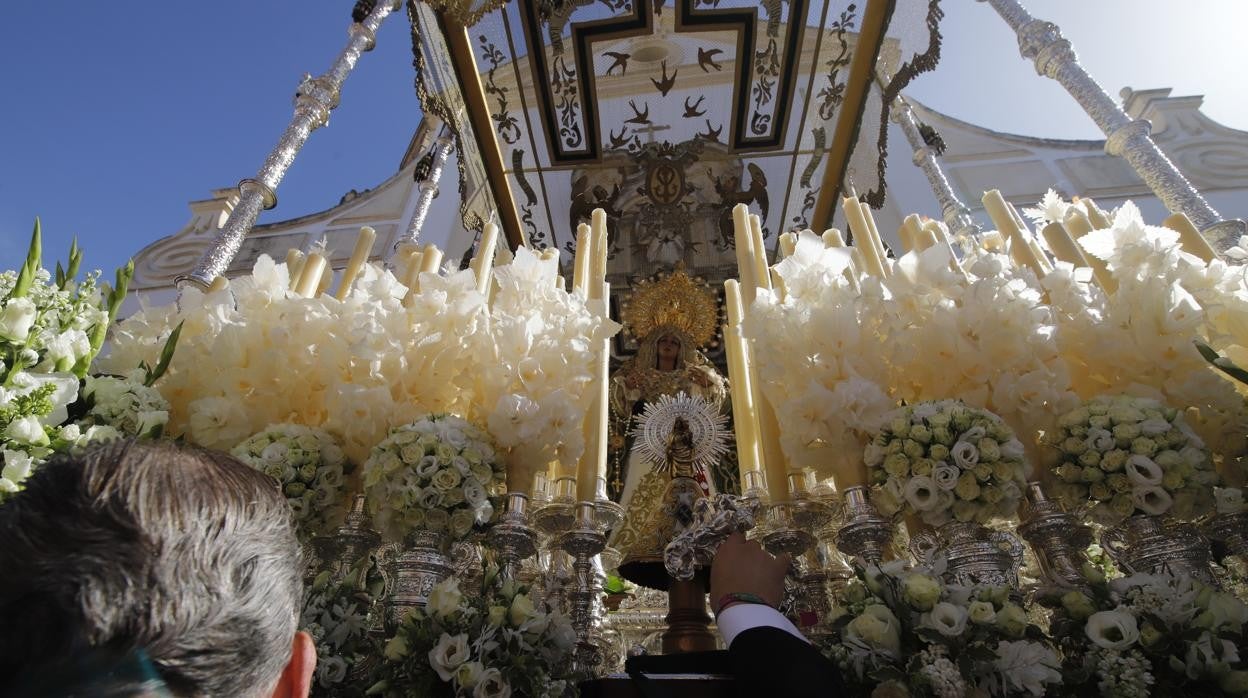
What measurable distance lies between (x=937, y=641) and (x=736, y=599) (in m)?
0.36

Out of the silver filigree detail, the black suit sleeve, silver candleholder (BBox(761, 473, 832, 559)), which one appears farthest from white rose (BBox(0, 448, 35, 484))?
silver candleholder (BBox(761, 473, 832, 559))

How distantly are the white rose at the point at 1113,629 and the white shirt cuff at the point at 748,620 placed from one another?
1.58 feet

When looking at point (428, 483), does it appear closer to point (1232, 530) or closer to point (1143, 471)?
point (1143, 471)

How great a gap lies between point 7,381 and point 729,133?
325 cm

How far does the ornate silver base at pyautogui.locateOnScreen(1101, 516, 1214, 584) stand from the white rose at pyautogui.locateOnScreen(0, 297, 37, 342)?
2428mm

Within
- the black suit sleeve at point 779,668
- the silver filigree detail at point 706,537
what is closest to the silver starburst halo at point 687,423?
the silver filigree detail at point 706,537

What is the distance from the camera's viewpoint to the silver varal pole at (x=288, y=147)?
155 inches

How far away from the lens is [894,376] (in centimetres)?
172

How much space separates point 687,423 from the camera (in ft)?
6.49

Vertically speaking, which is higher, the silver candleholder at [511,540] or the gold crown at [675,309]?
the gold crown at [675,309]

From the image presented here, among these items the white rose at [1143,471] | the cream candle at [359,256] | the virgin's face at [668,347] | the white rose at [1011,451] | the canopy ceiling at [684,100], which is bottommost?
the white rose at [1143,471]

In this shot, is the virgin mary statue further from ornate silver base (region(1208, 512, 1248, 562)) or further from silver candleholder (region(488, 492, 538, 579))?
ornate silver base (region(1208, 512, 1248, 562))

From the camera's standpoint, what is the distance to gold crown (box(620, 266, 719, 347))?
3803 millimetres

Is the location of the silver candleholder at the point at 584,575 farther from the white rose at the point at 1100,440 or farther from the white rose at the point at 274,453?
the white rose at the point at 1100,440
